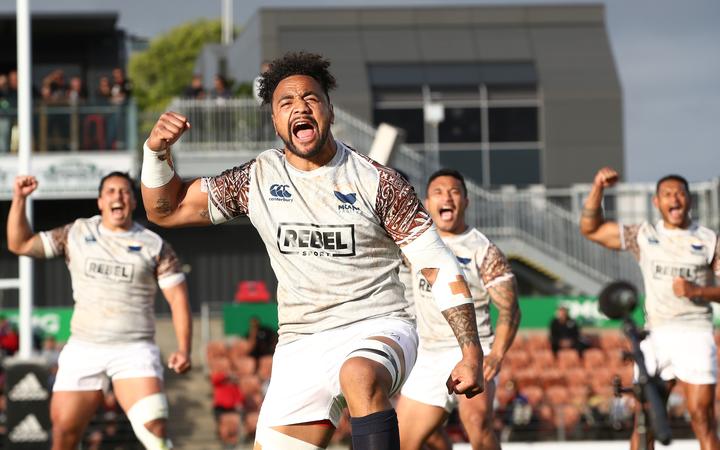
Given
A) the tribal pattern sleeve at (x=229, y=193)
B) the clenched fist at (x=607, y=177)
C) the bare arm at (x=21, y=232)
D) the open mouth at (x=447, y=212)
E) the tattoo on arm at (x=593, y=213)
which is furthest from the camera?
the tattoo on arm at (x=593, y=213)

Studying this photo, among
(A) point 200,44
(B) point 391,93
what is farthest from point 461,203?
(A) point 200,44

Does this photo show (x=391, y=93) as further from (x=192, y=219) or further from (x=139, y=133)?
(x=192, y=219)

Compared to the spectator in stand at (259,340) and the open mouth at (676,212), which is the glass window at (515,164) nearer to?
the spectator in stand at (259,340)

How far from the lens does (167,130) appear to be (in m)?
5.73

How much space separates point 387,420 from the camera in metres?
5.52

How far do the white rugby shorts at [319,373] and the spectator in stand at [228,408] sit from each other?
39.1 ft

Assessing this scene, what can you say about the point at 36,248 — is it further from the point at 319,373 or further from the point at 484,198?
the point at 484,198

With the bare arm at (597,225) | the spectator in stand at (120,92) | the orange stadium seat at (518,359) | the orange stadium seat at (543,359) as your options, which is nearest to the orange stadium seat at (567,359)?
the orange stadium seat at (543,359)

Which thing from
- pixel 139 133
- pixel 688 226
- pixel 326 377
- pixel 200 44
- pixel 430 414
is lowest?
pixel 430 414

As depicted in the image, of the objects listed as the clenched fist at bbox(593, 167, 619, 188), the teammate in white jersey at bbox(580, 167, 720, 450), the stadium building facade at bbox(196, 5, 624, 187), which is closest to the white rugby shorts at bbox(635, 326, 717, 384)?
the teammate in white jersey at bbox(580, 167, 720, 450)

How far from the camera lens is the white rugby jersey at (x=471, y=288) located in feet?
28.7

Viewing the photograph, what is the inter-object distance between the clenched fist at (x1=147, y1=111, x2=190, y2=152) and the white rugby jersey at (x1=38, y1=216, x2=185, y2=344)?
3.94 metres

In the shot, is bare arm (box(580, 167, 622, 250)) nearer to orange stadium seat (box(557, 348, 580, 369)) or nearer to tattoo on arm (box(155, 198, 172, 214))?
tattoo on arm (box(155, 198, 172, 214))

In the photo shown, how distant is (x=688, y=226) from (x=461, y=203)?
222cm
